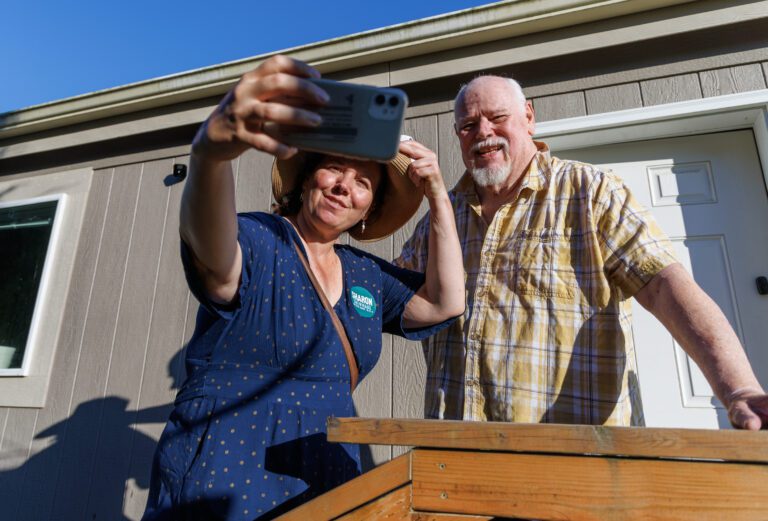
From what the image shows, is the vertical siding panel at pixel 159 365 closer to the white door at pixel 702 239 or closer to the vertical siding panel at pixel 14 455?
the vertical siding panel at pixel 14 455

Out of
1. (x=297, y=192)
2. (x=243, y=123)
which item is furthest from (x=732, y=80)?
(x=243, y=123)

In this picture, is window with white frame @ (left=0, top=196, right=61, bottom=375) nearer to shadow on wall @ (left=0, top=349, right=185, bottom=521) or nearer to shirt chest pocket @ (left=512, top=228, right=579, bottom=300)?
shadow on wall @ (left=0, top=349, right=185, bottom=521)

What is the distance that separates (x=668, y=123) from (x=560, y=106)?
0.51 m

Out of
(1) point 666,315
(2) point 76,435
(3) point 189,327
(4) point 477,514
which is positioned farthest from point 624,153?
(2) point 76,435

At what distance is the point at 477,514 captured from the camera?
82 centimetres

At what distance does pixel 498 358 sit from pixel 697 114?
1.69 metres

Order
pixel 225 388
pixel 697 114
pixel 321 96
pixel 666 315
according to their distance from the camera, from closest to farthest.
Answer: pixel 321 96 → pixel 225 388 → pixel 666 315 → pixel 697 114

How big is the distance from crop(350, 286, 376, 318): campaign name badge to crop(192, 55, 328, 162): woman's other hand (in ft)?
2.09

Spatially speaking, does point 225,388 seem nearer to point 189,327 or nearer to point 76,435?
point 189,327

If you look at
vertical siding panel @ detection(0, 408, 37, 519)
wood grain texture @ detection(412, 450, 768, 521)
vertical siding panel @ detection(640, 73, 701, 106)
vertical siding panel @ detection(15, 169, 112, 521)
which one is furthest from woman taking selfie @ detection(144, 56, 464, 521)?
vertical siding panel @ detection(0, 408, 37, 519)

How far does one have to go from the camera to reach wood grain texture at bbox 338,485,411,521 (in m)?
0.84

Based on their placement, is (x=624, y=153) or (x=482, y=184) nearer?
(x=482, y=184)

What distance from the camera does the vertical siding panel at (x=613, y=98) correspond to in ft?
7.92

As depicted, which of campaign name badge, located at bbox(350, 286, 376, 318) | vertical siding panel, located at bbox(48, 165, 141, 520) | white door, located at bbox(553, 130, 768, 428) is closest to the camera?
campaign name badge, located at bbox(350, 286, 376, 318)
